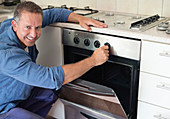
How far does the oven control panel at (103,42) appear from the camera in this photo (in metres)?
1.50

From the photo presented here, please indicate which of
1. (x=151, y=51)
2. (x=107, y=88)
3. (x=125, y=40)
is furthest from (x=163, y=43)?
(x=107, y=88)

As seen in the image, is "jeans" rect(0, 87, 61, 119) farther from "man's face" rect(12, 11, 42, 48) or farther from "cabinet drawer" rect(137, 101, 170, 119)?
"cabinet drawer" rect(137, 101, 170, 119)

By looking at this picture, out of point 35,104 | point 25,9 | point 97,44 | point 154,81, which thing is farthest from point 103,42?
point 35,104

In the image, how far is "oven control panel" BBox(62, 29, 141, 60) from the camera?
1498 mm

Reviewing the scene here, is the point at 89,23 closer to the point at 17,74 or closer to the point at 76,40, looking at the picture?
the point at 76,40

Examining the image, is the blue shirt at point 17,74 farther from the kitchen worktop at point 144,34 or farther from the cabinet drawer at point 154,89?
the cabinet drawer at point 154,89

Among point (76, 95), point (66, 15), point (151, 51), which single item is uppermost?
point (66, 15)

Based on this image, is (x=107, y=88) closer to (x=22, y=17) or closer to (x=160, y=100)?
(x=160, y=100)

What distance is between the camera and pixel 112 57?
63.5 inches

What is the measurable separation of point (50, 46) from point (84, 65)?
51cm

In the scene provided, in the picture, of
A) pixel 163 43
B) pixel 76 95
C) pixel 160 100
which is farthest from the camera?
pixel 76 95

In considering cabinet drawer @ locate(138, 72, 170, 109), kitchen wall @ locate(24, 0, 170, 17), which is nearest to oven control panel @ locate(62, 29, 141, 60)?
cabinet drawer @ locate(138, 72, 170, 109)

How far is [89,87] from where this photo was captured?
5.62ft

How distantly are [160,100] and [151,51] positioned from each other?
30cm
